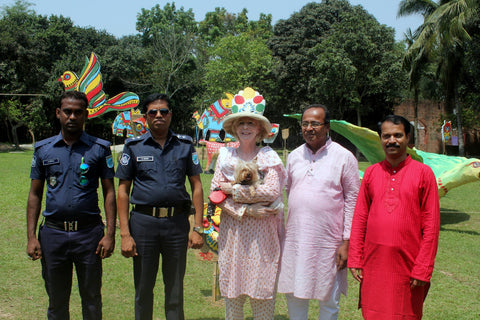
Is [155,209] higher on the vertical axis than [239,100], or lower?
lower

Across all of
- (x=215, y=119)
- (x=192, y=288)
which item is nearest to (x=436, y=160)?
(x=192, y=288)

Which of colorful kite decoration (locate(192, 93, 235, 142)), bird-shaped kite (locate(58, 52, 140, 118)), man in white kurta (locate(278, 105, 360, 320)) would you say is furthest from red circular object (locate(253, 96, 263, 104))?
colorful kite decoration (locate(192, 93, 235, 142))

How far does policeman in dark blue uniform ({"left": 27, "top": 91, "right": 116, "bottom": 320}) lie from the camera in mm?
2605

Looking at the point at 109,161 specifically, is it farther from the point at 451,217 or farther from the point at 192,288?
the point at 451,217

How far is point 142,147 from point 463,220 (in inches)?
293

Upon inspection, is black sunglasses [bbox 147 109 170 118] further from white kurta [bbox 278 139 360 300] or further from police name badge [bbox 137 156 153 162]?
white kurta [bbox 278 139 360 300]

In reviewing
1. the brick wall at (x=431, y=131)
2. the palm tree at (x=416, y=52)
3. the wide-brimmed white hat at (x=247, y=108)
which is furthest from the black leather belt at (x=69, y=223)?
the brick wall at (x=431, y=131)

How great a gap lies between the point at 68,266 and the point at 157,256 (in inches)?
22.3

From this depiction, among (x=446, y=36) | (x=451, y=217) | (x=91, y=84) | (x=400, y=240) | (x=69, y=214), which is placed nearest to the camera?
(x=400, y=240)

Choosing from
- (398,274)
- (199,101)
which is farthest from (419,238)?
(199,101)

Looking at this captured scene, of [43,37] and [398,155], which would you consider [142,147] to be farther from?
[43,37]

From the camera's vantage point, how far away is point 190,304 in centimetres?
386

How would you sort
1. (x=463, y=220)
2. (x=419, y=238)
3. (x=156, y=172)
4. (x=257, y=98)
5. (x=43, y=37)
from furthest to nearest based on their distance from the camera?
(x=43, y=37), (x=463, y=220), (x=257, y=98), (x=156, y=172), (x=419, y=238)

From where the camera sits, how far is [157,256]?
110 inches
